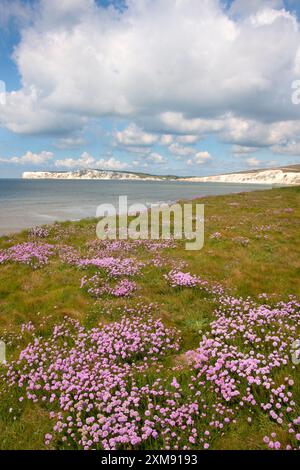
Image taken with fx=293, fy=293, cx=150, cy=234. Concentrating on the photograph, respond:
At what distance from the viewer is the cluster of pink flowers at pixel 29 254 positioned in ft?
52.5

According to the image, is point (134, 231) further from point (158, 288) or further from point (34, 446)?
point (34, 446)

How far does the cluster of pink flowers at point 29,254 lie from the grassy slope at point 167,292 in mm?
669

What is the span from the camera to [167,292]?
11938 mm

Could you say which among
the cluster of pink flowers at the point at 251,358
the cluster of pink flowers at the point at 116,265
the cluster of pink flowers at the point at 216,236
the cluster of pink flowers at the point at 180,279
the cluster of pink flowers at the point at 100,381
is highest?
the cluster of pink flowers at the point at 216,236

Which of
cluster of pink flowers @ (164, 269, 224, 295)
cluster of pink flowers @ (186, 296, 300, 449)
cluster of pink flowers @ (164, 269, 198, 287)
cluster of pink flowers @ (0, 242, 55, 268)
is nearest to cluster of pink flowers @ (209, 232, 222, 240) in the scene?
cluster of pink flowers @ (164, 269, 198, 287)

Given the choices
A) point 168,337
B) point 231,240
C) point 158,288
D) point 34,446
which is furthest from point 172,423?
point 231,240

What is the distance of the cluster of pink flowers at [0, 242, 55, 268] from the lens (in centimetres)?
1599

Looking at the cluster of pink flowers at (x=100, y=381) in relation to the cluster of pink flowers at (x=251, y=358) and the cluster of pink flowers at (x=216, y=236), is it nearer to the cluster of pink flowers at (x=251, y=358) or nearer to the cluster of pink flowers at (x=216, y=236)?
the cluster of pink flowers at (x=251, y=358)

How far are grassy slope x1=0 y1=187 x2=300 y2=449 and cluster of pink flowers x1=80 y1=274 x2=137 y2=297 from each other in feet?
1.21

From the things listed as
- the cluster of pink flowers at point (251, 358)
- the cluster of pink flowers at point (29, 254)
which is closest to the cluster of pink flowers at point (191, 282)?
the cluster of pink flowers at point (251, 358)

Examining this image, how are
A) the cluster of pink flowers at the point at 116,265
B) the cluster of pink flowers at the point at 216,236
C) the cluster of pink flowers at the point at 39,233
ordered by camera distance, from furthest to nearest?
the cluster of pink flowers at the point at 39,233 < the cluster of pink flowers at the point at 216,236 < the cluster of pink flowers at the point at 116,265

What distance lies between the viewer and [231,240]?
19266 millimetres

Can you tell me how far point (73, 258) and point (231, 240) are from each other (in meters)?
10.1

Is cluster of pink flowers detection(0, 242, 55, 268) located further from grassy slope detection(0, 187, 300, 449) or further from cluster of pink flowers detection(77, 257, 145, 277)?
cluster of pink flowers detection(77, 257, 145, 277)
